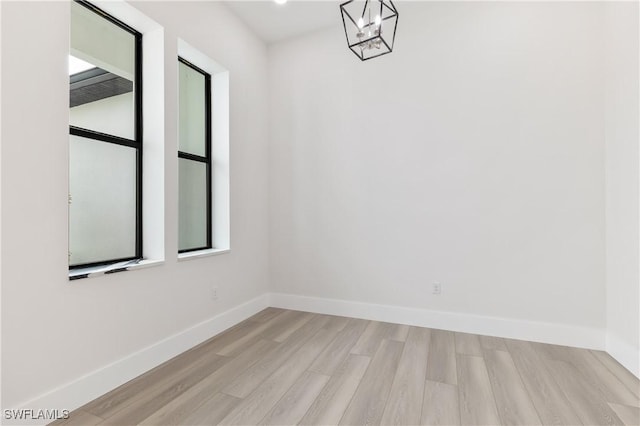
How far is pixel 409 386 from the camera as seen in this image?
2.04 m

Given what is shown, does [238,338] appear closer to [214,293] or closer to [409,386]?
[214,293]

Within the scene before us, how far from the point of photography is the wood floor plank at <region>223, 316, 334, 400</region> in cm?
202

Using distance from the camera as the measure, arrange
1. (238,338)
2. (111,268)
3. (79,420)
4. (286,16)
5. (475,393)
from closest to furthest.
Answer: (79,420), (475,393), (111,268), (238,338), (286,16)

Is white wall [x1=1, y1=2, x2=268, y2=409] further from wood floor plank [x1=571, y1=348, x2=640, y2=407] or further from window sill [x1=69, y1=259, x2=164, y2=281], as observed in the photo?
wood floor plank [x1=571, y1=348, x2=640, y2=407]

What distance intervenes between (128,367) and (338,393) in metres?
1.46

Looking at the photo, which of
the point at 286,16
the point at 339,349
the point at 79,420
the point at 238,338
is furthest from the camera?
the point at 286,16

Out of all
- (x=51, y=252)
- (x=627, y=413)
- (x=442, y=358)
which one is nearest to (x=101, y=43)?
(x=51, y=252)

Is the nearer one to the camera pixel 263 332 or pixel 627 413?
pixel 627 413

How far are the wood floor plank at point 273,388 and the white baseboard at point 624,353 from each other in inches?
89.2

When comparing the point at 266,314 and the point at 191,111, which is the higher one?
the point at 191,111

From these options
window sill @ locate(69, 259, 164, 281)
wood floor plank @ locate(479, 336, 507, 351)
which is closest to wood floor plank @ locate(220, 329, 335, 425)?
window sill @ locate(69, 259, 164, 281)

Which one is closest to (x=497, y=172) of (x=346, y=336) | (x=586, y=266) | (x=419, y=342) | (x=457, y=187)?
(x=457, y=187)

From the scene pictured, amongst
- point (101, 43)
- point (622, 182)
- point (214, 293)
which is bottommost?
point (214, 293)

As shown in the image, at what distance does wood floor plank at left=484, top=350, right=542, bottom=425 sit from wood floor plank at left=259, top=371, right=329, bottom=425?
1098 millimetres
